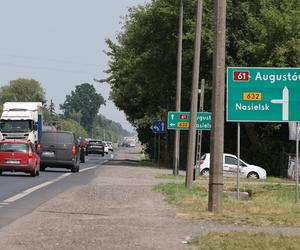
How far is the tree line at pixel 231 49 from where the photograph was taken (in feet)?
139

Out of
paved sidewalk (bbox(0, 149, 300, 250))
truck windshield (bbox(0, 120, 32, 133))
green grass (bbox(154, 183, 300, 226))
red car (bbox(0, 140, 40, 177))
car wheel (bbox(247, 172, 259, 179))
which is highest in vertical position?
truck windshield (bbox(0, 120, 32, 133))

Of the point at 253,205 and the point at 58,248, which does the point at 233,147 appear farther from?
the point at 58,248

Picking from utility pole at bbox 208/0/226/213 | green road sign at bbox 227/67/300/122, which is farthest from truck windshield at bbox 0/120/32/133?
utility pole at bbox 208/0/226/213

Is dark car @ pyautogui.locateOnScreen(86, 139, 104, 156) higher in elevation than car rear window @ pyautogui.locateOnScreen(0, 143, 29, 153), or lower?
higher

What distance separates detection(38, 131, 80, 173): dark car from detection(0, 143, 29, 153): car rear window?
15.2 ft

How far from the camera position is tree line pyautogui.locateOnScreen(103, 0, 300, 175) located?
42.3 metres

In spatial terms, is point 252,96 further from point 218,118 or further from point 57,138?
point 57,138

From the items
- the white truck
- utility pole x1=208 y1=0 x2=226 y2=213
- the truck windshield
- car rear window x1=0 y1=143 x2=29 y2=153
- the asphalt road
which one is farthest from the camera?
the truck windshield

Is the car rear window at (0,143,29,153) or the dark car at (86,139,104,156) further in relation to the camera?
the dark car at (86,139,104,156)

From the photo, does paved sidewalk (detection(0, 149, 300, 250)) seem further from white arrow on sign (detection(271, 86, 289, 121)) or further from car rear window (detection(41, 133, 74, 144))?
car rear window (detection(41, 133, 74, 144))

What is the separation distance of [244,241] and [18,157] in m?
22.0

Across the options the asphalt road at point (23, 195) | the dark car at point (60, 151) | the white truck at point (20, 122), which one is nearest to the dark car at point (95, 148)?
the white truck at point (20, 122)

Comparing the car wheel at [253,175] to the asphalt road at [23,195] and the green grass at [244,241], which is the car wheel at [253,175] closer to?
the asphalt road at [23,195]

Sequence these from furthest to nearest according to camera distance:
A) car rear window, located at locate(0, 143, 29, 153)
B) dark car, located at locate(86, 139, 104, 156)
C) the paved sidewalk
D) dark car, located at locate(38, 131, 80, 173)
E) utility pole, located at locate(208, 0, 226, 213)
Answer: dark car, located at locate(86, 139, 104, 156) → dark car, located at locate(38, 131, 80, 173) → car rear window, located at locate(0, 143, 29, 153) → utility pole, located at locate(208, 0, 226, 213) → the paved sidewalk
